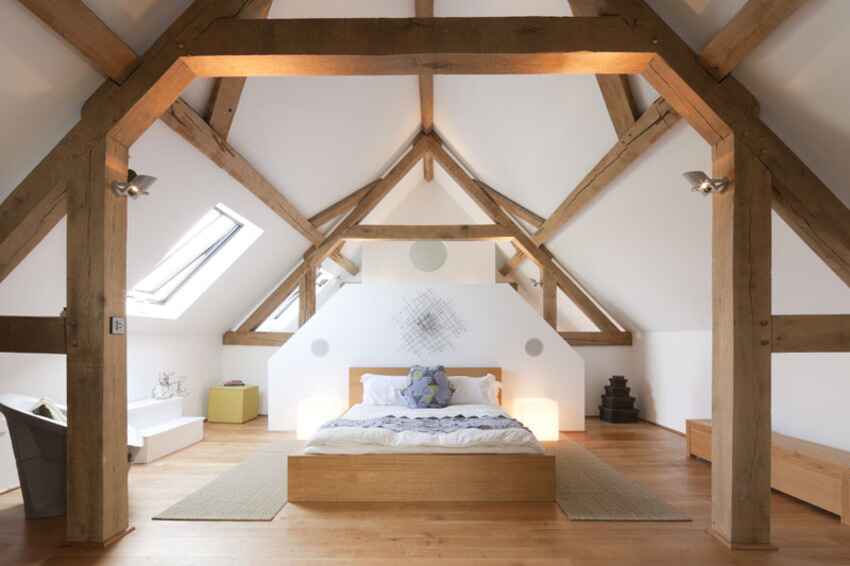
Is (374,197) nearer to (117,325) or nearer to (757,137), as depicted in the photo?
(117,325)

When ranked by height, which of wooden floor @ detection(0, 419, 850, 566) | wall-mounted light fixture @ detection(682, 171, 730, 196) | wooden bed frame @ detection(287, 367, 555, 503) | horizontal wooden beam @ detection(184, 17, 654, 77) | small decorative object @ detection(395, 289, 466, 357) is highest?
horizontal wooden beam @ detection(184, 17, 654, 77)

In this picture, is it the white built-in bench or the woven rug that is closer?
the woven rug

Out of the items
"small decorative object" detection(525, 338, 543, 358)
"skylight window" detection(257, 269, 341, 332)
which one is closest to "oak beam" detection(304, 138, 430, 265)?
"skylight window" detection(257, 269, 341, 332)

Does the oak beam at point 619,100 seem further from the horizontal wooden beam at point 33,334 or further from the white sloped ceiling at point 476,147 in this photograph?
the horizontal wooden beam at point 33,334

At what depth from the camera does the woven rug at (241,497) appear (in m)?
3.47

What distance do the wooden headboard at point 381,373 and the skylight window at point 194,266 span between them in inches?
72.5

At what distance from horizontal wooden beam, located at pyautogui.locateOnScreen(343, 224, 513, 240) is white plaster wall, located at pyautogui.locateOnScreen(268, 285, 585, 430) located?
2.50 feet

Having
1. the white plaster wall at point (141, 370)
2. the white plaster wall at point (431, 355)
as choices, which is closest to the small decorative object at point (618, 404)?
the white plaster wall at point (431, 355)

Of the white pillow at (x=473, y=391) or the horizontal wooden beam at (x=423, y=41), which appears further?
the white pillow at (x=473, y=391)

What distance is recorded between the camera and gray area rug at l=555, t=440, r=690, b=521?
347cm

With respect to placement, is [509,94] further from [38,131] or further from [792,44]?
[38,131]

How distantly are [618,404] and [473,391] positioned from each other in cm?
220

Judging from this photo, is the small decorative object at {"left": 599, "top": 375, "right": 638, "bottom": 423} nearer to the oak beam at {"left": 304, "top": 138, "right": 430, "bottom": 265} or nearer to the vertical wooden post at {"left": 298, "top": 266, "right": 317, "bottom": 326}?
the oak beam at {"left": 304, "top": 138, "right": 430, "bottom": 265}

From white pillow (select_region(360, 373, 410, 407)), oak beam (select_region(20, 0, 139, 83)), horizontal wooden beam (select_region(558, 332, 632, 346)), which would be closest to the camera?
oak beam (select_region(20, 0, 139, 83))
